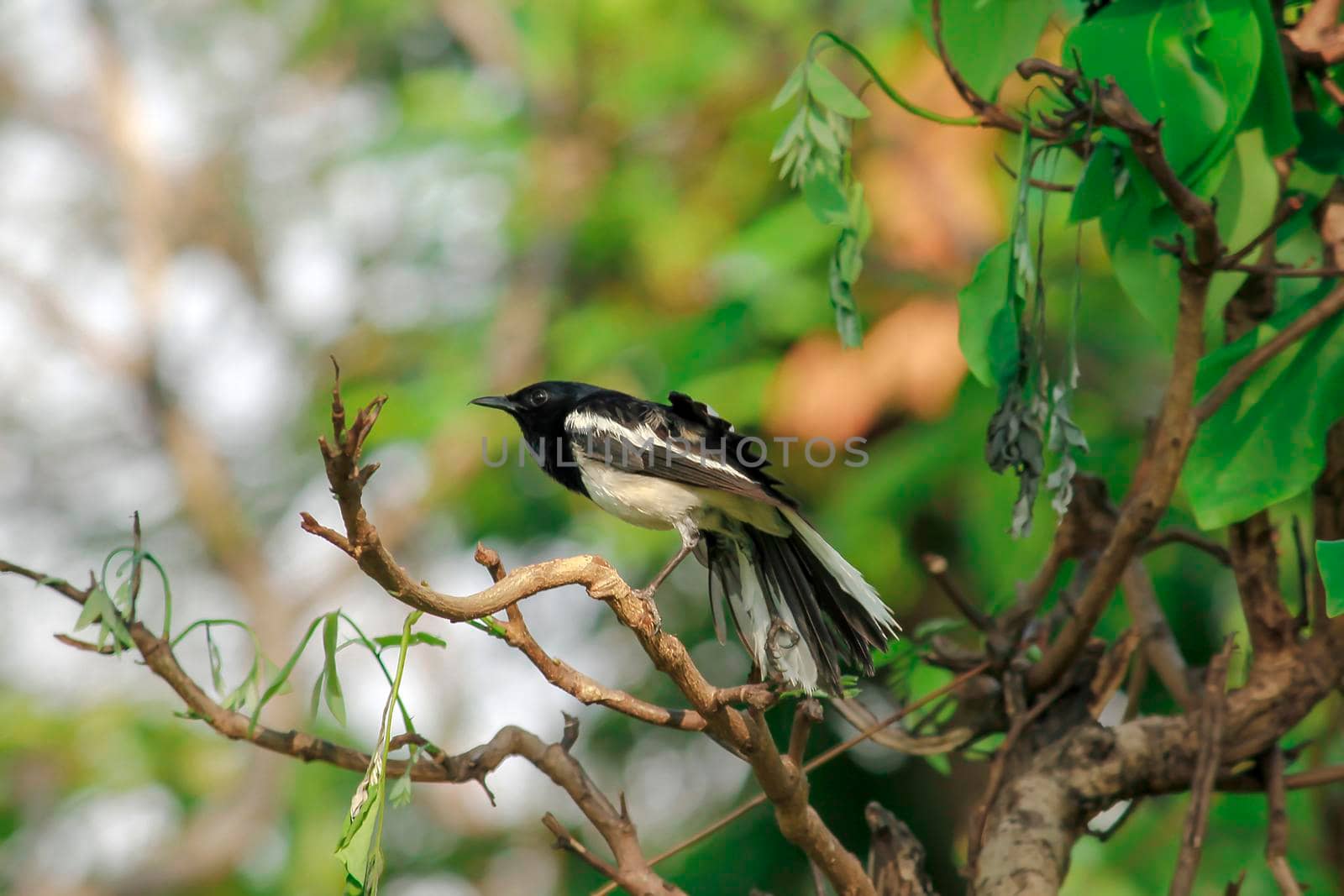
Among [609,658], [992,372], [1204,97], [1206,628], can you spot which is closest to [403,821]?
[609,658]

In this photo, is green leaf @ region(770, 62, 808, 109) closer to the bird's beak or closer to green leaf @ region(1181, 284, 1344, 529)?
green leaf @ region(1181, 284, 1344, 529)

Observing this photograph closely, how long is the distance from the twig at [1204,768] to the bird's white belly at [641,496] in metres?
1.34

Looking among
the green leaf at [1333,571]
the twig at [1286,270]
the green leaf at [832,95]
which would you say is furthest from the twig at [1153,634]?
the green leaf at [832,95]

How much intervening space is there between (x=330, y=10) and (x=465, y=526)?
3.25 m

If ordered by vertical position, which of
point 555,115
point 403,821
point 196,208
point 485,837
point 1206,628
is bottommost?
point 1206,628

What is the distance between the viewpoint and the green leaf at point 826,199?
257 cm

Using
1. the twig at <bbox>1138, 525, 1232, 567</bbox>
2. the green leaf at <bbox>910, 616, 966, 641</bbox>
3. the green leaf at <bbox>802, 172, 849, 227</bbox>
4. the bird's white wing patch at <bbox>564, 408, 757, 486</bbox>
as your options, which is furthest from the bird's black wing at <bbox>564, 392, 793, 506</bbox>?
the twig at <bbox>1138, 525, 1232, 567</bbox>

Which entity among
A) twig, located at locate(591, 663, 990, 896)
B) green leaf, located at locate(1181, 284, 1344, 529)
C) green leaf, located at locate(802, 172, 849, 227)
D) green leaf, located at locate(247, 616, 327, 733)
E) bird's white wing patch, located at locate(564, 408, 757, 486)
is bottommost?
twig, located at locate(591, 663, 990, 896)

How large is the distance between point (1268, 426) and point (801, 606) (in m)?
1.10

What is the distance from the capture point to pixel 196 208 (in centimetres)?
966

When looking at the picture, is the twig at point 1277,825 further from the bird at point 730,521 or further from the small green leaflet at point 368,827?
the small green leaflet at point 368,827

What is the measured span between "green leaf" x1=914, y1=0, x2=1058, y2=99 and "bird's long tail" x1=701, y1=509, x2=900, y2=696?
1.09m

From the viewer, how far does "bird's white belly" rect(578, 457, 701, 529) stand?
3.38 meters

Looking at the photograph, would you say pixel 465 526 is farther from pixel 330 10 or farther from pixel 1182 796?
pixel 1182 796
